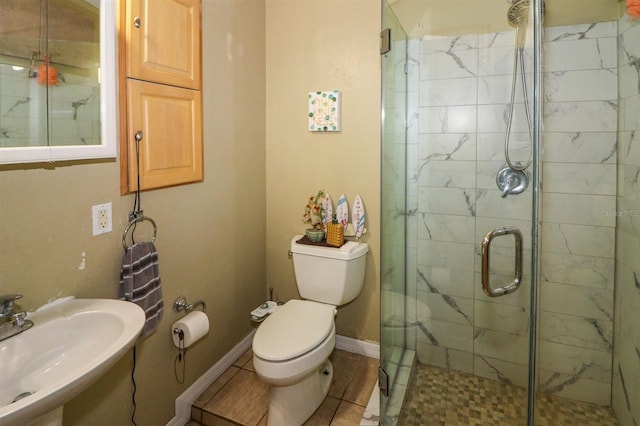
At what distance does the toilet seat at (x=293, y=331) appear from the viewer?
158 centimetres

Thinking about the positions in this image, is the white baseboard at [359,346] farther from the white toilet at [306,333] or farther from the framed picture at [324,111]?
the framed picture at [324,111]

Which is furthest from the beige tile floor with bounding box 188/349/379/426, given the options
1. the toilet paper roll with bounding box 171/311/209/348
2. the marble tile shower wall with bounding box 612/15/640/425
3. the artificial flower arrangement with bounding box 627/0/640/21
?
the artificial flower arrangement with bounding box 627/0/640/21

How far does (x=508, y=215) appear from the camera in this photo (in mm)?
1750

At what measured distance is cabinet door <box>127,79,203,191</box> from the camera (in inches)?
57.5

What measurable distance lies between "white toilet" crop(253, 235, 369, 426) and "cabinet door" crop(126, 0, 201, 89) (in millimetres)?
1103

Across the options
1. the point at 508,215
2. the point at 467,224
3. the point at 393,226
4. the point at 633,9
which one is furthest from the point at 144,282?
the point at 633,9

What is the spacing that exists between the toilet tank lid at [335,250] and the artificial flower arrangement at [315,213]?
167mm

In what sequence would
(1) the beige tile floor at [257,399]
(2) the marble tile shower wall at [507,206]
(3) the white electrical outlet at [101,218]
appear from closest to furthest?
1. (3) the white electrical outlet at [101,218]
2. (2) the marble tile shower wall at [507,206]
3. (1) the beige tile floor at [257,399]

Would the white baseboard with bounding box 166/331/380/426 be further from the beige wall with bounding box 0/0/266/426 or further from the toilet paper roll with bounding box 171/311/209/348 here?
the toilet paper roll with bounding box 171/311/209/348

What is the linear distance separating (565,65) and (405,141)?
808 millimetres

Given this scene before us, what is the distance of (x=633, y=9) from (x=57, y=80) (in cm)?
218

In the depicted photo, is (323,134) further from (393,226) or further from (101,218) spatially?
(101,218)

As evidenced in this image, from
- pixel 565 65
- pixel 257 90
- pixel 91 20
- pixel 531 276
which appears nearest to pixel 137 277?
pixel 91 20

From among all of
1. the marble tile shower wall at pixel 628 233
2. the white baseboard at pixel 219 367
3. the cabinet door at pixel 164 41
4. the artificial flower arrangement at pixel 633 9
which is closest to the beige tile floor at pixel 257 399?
the white baseboard at pixel 219 367
